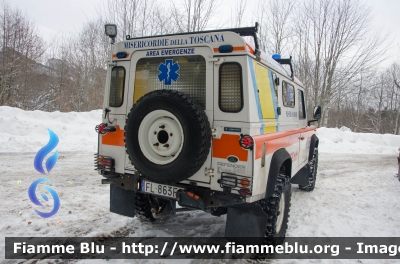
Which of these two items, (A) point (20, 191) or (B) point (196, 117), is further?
(A) point (20, 191)

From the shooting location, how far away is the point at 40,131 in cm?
1213

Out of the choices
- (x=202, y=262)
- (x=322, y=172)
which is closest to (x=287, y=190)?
(x=202, y=262)

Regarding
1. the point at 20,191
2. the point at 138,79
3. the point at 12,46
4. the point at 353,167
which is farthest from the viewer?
the point at 12,46

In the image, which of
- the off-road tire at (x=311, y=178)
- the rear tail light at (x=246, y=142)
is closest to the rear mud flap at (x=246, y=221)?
the rear tail light at (x=246, y=142)

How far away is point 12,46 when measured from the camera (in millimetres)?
19984

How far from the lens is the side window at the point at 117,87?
379 centimetres

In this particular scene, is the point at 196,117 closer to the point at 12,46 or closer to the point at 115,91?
the point at 115,91

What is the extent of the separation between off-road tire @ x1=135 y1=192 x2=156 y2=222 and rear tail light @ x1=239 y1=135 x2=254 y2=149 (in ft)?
6.05

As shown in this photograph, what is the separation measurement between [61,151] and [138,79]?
306 inches

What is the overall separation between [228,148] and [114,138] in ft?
5.27

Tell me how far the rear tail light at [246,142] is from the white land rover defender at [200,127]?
0.01 m

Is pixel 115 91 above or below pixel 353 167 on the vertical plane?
above

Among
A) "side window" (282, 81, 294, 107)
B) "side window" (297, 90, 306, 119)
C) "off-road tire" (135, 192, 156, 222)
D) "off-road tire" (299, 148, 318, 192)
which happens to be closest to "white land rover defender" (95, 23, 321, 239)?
"off-road tire" (135, 192, 156, 222)

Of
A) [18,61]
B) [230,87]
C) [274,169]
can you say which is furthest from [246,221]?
[18,61]
